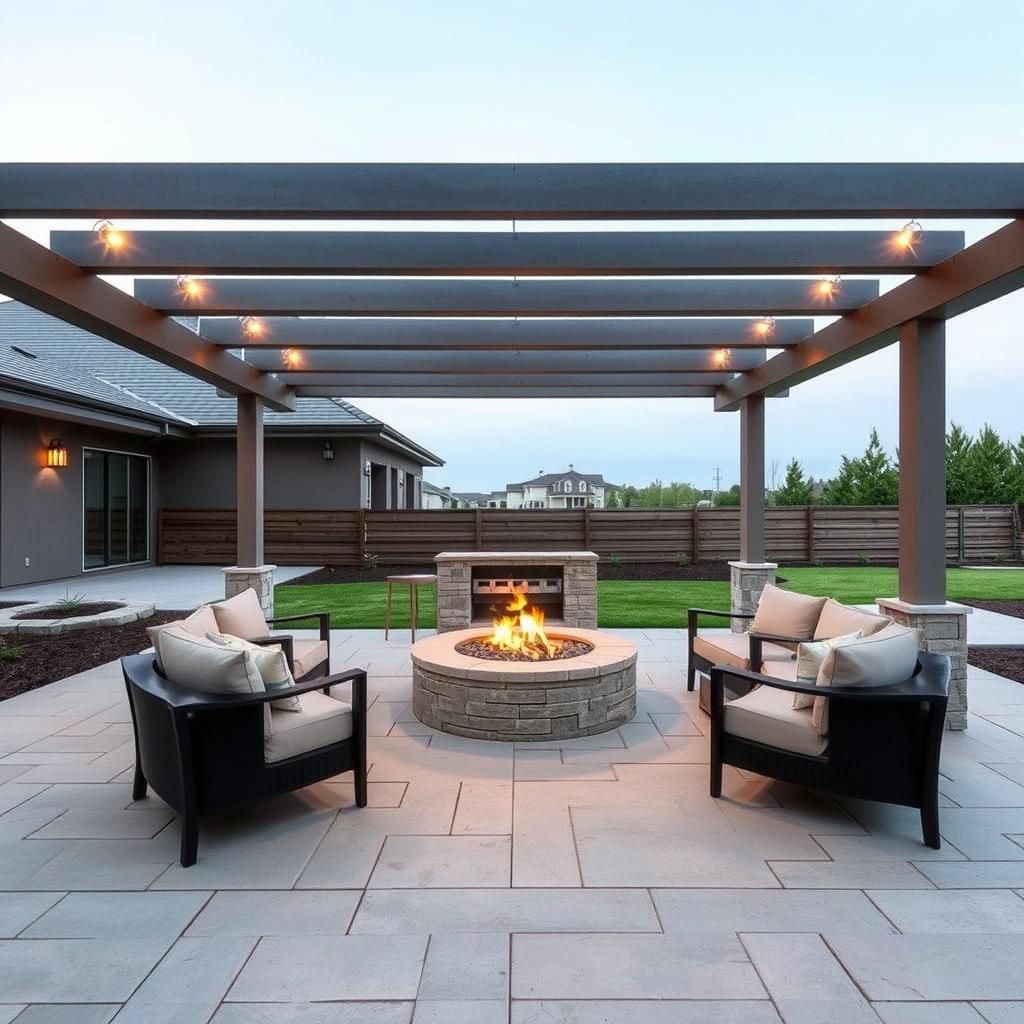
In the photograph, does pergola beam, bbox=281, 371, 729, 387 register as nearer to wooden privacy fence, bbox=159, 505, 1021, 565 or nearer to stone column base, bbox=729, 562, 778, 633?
stone column base, bbox=729, 562, 778, 633

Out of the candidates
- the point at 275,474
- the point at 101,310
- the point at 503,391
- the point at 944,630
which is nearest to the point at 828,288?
the point at 944,630

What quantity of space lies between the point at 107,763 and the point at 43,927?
1663 mm

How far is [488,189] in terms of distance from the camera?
Result: 3.45m

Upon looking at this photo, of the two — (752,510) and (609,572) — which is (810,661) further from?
(609,572)

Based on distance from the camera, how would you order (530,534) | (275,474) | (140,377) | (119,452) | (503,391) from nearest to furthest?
(503,391)
(119,452)
(530,534)
(275,474)
(140,377)

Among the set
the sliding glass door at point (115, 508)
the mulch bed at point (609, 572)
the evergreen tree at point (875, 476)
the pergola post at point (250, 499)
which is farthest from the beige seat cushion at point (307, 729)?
the evergreen tree at point (875, 476)

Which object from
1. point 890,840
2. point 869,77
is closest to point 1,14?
point 869,77

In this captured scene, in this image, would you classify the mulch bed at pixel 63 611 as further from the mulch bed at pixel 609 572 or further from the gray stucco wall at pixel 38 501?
the gray stucco wall at pixel 38 501

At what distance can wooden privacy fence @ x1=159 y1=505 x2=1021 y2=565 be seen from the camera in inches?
561

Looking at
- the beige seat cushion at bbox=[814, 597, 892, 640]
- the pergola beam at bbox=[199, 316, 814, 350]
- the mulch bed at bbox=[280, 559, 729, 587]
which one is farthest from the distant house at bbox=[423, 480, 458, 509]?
the beige seat cushion at bbox=[814, 597, 892, 640]

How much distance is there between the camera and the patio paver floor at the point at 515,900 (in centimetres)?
198

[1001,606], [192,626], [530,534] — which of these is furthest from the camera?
[530,534]

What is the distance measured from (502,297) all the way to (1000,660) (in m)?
5.90

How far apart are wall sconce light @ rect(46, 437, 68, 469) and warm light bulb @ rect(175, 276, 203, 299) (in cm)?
843
